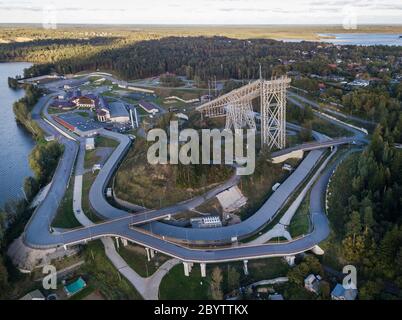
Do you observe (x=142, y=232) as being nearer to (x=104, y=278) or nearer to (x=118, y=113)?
(x=104, y=278)

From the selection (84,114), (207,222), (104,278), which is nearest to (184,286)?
(104,278)

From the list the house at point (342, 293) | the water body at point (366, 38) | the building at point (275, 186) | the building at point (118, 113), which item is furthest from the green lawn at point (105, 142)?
the water body at point (366, 38)

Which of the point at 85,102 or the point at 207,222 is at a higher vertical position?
the point at 85,102

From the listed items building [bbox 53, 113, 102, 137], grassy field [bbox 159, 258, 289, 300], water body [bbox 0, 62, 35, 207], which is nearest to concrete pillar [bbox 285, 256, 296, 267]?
grassy field [bbox 159, 258, 289, 300]

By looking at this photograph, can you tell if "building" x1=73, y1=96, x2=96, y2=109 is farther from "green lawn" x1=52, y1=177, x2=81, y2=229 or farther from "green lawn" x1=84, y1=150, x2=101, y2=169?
"green lawn" x1=52, y1=177, x2=81, y2=229

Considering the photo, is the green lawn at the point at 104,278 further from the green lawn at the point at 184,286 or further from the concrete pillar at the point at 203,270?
the concrete pillar at the point at 203,270
